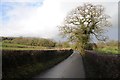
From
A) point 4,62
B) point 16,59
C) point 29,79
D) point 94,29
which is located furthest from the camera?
point 94,29

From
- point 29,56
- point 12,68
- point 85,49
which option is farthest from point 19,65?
point 85,49

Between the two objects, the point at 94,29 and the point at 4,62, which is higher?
the point at 94,29

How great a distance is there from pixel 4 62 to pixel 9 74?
136 cm

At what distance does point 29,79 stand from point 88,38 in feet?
87.9

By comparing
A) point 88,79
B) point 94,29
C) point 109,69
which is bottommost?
point 88,79

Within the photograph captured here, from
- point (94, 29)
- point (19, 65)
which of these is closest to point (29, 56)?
point (19, 65)

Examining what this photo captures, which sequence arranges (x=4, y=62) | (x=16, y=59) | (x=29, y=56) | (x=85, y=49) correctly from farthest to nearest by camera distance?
(x=85, y=49), (x=29, y=56), (x=16, y=59), (x=4, y=62)

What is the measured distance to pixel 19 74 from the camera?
57.1 feet

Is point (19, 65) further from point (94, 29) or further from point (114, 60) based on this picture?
point (94, 29)

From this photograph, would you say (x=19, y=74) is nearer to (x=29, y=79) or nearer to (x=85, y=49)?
(x=29, y=79)

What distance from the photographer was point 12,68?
18.2m

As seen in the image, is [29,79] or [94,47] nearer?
[29,79]

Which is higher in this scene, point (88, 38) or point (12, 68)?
point (88, 38)

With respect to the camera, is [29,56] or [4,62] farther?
[29,56]
